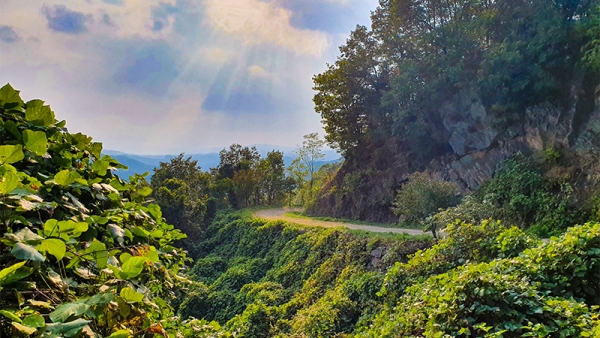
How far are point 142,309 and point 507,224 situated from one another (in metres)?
10.3

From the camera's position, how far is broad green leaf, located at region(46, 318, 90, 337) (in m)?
0.68

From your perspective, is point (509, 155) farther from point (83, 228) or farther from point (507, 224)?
point (83, 228)

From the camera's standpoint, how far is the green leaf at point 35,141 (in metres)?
1.09

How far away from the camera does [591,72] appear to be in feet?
29.9

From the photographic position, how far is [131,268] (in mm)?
931

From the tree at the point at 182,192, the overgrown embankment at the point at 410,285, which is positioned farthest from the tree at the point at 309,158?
the overgrown embankment at the point at 410,285

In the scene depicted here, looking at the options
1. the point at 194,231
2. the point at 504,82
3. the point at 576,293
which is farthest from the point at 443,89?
the point at 194,231

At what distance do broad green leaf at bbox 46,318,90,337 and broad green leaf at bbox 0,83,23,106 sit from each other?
1.02 metres

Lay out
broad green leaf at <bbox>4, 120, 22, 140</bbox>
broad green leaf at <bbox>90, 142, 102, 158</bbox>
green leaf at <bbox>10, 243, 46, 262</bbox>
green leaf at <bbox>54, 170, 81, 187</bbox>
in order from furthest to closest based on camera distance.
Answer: broad green leaf at <bbox>90, 142, 102, 158</bbox> → broad green leaf at <bbox>4, 120, 22, 140</bbox> → green leaf at <bbox>54, 170, 81, 187</bbox> → green leaf at <bbox>10, 243, 46, 262</bbox>

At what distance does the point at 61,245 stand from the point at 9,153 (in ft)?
1.09

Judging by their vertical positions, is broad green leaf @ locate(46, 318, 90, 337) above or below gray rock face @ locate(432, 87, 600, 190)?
below

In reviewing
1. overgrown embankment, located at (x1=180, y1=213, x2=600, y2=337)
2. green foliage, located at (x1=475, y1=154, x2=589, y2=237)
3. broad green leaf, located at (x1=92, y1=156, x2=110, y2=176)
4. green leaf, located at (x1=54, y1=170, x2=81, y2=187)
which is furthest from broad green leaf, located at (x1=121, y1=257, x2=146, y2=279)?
green foliage, located at (x1=475, y1=154, x2=589, y2=237)

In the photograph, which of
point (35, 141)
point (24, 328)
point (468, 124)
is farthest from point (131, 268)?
point (468, 124)

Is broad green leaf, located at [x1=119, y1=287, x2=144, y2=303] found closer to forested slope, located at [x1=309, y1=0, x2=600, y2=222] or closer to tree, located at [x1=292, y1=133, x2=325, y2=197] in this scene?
forested slope, located at [x1=309, y1=0, x2=600, y2=222]
